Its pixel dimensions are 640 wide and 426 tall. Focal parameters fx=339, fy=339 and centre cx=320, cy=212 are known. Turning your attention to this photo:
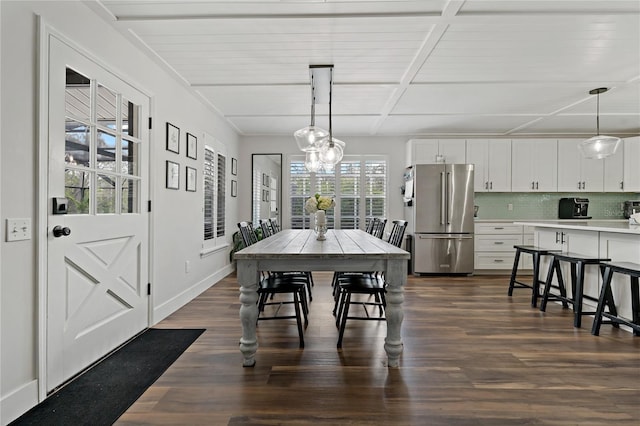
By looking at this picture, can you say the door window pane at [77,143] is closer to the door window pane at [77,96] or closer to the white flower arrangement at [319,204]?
the door window pane at [77,96]

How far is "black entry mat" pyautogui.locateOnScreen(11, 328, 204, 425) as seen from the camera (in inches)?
71.8

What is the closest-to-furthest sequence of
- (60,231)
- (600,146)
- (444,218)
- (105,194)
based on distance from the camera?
(60,231) → (105,194) → (600,146) → (444,218)

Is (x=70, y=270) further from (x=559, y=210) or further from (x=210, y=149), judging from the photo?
(x=559, y=210)

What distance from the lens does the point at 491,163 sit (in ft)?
19.8

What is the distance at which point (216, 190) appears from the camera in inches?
200

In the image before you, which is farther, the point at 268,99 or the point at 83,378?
the point at 268,99

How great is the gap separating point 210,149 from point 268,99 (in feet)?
3.83

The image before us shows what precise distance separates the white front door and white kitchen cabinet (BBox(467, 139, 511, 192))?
5240 mm

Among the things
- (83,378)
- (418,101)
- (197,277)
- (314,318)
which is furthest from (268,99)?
(83,378)

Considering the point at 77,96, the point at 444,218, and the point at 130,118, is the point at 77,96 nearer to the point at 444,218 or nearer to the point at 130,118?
the point at 130,118

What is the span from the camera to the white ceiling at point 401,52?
8.00 ft

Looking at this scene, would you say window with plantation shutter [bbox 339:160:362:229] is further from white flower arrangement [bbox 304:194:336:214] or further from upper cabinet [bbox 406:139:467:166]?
white flower arrangement [bbox 304:194:336:214]

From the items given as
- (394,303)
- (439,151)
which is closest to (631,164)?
(439,151)

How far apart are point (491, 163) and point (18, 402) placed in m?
6.57
